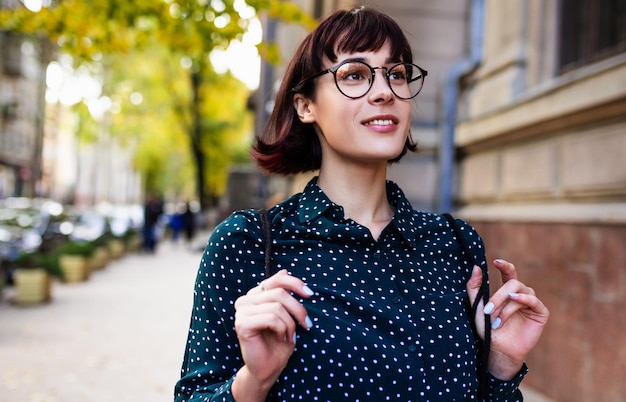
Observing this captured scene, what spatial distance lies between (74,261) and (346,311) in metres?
16.8

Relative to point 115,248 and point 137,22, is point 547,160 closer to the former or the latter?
point 137,22

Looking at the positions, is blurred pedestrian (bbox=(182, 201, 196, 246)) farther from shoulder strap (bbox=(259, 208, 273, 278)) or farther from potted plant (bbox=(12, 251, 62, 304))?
shoulder strap (bbox=(259, 208, 273, 278))

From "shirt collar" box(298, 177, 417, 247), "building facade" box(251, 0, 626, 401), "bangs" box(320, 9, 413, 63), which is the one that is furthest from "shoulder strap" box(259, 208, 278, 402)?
"building facade" box(251, 0, 626, 401)

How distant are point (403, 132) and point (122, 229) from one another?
105 ft

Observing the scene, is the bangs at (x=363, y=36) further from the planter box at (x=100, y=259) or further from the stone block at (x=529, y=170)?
the planter box at (x=100, y=259)

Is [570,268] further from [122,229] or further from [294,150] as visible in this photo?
[122,229]

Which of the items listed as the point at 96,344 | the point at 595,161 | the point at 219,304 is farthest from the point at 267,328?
the point at 96,344

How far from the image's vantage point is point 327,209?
2166 mm

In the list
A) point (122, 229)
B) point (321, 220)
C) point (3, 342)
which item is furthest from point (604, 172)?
point (122, 229)

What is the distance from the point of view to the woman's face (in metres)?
2.12

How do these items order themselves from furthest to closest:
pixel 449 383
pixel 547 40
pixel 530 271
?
pixel 547 40 < pixel 530 271 < pixel 449 383

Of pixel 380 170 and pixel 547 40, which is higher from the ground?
pixel 547 40

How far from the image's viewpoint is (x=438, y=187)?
9633 mm

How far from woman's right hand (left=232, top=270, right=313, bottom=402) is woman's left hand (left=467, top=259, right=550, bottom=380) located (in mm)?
597
